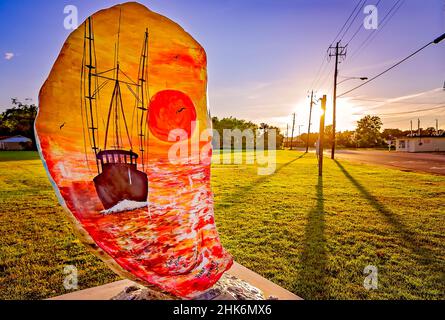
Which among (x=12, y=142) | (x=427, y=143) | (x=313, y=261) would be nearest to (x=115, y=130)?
(x=313, y=261)

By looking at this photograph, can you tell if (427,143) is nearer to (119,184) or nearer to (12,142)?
(119,184)

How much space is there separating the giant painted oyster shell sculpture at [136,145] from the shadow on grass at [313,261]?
1279mm

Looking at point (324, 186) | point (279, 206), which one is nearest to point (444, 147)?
point (324, 186)

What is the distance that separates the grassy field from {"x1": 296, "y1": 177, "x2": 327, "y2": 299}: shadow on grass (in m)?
0.01

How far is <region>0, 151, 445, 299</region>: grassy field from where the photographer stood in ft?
10.4

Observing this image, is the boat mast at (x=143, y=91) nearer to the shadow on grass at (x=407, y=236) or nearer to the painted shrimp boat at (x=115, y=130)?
the painted shrimp boat at (x=115, y=130)

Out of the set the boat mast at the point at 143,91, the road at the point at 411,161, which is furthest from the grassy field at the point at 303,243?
the road at the point at 411,161

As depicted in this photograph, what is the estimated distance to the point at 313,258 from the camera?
387 cm

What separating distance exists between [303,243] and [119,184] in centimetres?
352

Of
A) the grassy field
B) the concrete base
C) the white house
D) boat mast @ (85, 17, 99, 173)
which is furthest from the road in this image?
the white house

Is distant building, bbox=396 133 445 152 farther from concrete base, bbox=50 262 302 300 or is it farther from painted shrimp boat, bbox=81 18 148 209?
painted shrimp boat, bbox=81 18 148 209

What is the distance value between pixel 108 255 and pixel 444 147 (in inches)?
2256

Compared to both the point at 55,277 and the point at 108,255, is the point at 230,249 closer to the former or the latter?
the point at 55,277

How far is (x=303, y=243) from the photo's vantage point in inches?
175
